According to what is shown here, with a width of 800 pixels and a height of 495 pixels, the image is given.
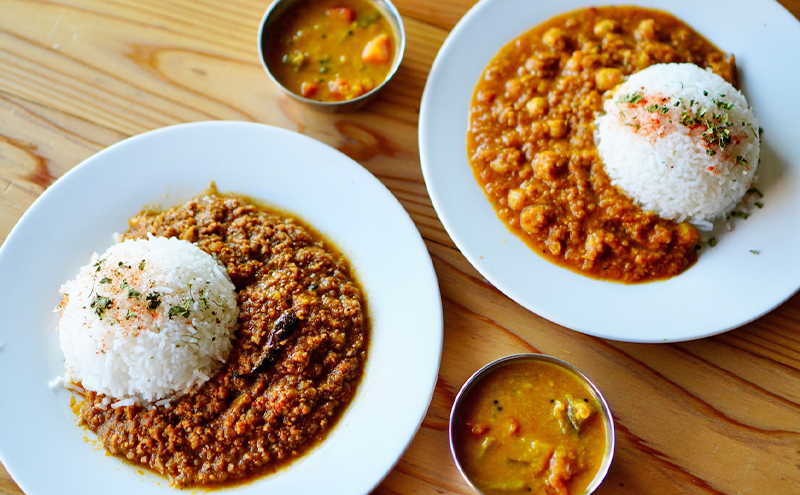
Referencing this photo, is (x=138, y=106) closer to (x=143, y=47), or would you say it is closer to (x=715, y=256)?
(x=143, y=47)

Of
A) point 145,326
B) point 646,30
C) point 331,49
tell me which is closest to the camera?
point 145,326

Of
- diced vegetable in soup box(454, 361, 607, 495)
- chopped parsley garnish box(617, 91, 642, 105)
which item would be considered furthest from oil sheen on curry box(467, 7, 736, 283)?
diced vegetable in soup box(454, 361, 607, 495)

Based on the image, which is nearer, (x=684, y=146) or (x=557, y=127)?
(x=684, y=146)

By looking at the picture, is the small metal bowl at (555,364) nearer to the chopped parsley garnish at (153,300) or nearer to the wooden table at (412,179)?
the wooden table at (412,179)

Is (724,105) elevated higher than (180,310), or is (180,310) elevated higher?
(724,105)

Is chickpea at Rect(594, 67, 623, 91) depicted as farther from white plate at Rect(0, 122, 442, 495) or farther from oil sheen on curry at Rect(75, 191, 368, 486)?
oil sheen on curry at Rect(75, 191, 368, 486)

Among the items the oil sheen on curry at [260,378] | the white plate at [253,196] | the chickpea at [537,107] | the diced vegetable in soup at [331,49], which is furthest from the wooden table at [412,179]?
the chickpea at [537,107]

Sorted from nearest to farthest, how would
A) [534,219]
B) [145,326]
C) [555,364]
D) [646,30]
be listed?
[145,326]
[555,364]
[534,219]
[646,30]

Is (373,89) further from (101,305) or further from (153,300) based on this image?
(101,305)

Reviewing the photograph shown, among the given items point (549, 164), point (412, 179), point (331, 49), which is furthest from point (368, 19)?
point (549, 164)
